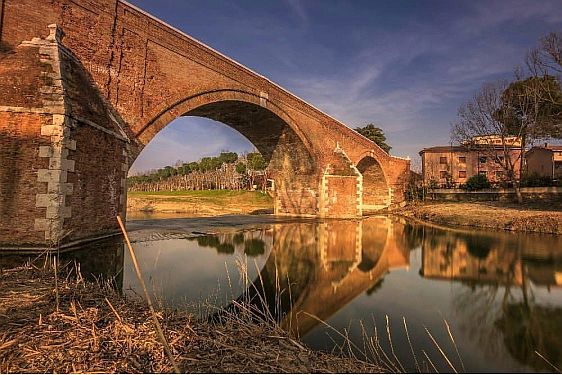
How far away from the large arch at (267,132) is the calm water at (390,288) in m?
6.07

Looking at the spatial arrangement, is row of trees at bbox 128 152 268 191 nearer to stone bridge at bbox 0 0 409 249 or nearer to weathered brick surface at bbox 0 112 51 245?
stone bridge at bbox 0 0 409 249

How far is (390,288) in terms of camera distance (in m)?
Result: 6.39

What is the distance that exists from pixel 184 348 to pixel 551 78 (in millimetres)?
27701

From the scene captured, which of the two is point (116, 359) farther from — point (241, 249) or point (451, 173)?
point (451, 173)

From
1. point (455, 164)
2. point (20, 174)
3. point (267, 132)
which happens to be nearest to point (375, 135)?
point (455, 164)

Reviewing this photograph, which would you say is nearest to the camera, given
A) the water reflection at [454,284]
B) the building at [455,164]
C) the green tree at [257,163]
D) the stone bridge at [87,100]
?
the water reflection at [454,284]

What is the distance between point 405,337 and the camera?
3.92 metres

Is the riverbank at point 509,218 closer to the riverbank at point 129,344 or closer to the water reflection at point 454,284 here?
the water reflection at point 454,284

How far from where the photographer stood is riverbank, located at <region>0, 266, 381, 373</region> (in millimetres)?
2139

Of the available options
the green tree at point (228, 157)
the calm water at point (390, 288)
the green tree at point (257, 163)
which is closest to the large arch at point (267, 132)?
the calm water at point (390, 288)

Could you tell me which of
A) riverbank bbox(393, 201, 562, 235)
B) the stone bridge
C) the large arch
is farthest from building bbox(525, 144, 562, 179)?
the stone bridge

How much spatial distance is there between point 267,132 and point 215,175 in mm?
47675

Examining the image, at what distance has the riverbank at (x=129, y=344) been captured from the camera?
2.14 metres

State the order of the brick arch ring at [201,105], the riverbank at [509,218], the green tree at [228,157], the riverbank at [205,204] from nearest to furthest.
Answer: the brick arch ring at [201,105] → the riverbank at [509,218] → the riverbank at [205,204] → the green tree at [228,157]
